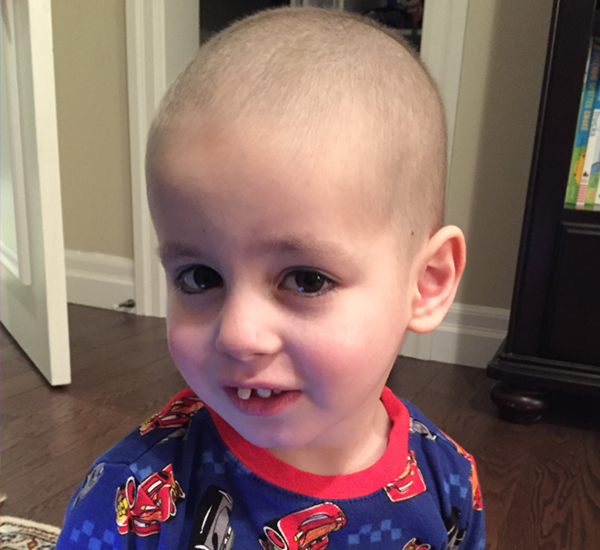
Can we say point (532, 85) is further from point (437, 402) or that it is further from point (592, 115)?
point (437, 402)

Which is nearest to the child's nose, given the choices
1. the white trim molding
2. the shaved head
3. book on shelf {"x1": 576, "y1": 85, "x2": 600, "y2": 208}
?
the shaved head

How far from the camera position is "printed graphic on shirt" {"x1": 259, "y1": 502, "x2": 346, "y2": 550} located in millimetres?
525

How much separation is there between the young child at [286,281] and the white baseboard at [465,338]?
1.11 m

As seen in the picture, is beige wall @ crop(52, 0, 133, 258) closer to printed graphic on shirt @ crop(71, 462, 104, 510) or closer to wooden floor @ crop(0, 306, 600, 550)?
wooden floor @ crop(0, 306, 600, 550)

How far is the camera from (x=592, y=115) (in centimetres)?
126

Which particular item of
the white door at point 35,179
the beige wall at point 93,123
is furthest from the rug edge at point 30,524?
the beige wall at point 93,123

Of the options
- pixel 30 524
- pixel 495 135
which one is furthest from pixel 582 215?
pixel 30 524

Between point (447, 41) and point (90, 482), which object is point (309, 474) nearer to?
point (90, 482)

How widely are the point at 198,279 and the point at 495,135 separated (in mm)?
1264

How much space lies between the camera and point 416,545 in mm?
576

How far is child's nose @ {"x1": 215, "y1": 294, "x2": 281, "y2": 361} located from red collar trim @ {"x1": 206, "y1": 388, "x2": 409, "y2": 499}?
144mm

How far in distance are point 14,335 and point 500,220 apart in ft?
4.44

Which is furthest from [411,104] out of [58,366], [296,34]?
[58,366]

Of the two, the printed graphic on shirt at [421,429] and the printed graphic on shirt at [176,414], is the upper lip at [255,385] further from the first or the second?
the printed graphic on shirt at [421,429]
